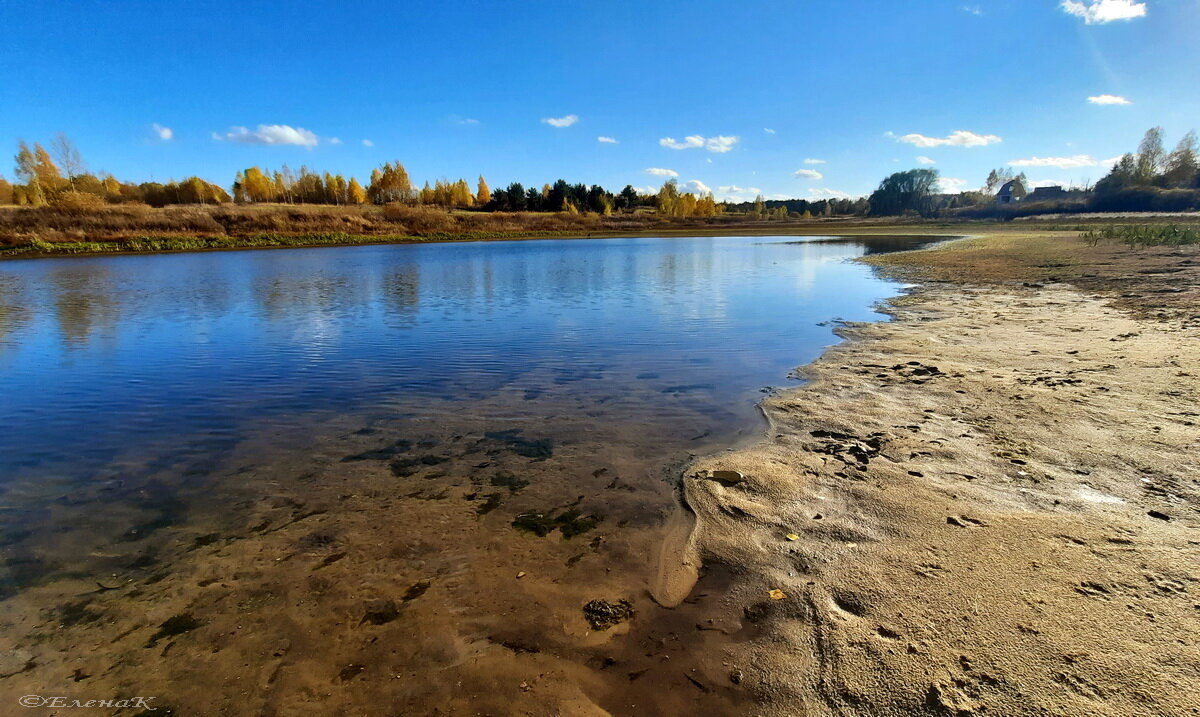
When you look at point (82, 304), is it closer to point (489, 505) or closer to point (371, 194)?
point (489, 505)

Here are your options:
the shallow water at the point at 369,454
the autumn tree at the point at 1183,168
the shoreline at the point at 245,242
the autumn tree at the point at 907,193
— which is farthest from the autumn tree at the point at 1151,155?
the shallow water at the point at 369,454

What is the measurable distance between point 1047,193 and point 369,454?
17367cm

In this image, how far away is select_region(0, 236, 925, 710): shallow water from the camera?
153 inches

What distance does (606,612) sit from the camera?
3625 millimetres

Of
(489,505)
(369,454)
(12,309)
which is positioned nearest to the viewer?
(489,505)

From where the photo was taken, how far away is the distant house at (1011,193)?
397 ft

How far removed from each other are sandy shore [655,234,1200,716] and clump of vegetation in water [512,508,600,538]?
2.69 ft

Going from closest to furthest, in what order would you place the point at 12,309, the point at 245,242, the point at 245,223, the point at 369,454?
1. the point at 369,454
2. the point at 12,309
3. the point at 245,242
4. the point at 245,223

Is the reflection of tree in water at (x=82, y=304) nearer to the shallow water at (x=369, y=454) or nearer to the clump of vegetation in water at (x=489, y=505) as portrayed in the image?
the shallow water at (x=369, y=454)

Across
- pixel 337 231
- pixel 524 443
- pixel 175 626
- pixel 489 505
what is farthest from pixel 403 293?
pixel 337 231

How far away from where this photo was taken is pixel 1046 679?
2.80m

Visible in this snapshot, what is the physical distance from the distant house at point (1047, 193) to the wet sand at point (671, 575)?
15945 cm

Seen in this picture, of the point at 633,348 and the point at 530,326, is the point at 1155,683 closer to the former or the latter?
the point at 633,348

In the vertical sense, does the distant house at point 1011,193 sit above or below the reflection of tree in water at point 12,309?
above
